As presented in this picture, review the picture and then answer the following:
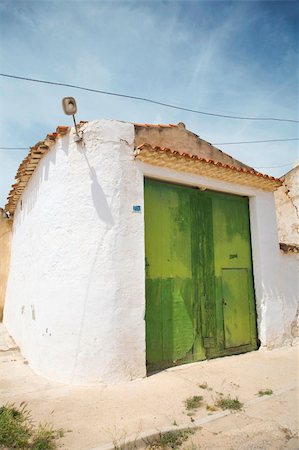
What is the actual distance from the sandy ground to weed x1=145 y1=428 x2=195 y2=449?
0.23 ft

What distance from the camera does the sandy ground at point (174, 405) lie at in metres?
3.31

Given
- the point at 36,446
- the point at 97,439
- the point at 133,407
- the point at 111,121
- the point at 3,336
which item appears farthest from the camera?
the point at 3,336

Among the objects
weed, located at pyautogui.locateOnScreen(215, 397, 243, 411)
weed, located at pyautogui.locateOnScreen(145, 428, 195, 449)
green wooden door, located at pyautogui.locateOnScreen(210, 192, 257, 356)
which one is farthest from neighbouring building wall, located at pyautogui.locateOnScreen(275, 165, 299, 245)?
weed, located at pyautogui.locateOnScreen(145, 428, 195, 449)

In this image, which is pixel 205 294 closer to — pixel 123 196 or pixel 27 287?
pixel 123 196

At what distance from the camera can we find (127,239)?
5.38m

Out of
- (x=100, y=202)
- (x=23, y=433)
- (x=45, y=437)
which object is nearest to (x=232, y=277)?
(x=100, y=202)

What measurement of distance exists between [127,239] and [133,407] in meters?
2.47

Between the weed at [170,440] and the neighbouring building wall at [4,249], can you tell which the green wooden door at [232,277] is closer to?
the weed at [170,440]

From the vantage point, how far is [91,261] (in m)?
5.19

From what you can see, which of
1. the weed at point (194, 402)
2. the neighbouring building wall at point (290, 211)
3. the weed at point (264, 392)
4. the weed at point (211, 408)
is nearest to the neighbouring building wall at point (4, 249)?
the weed at point (194, 402)

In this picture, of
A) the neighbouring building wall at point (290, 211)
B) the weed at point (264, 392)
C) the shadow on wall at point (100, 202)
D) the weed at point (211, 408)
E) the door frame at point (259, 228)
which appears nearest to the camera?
the weed at point (211, 408)

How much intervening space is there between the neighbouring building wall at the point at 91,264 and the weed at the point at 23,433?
1.34 meters

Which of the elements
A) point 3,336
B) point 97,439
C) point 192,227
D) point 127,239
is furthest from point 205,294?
point 3,336

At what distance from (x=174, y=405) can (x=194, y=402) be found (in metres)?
0.27
